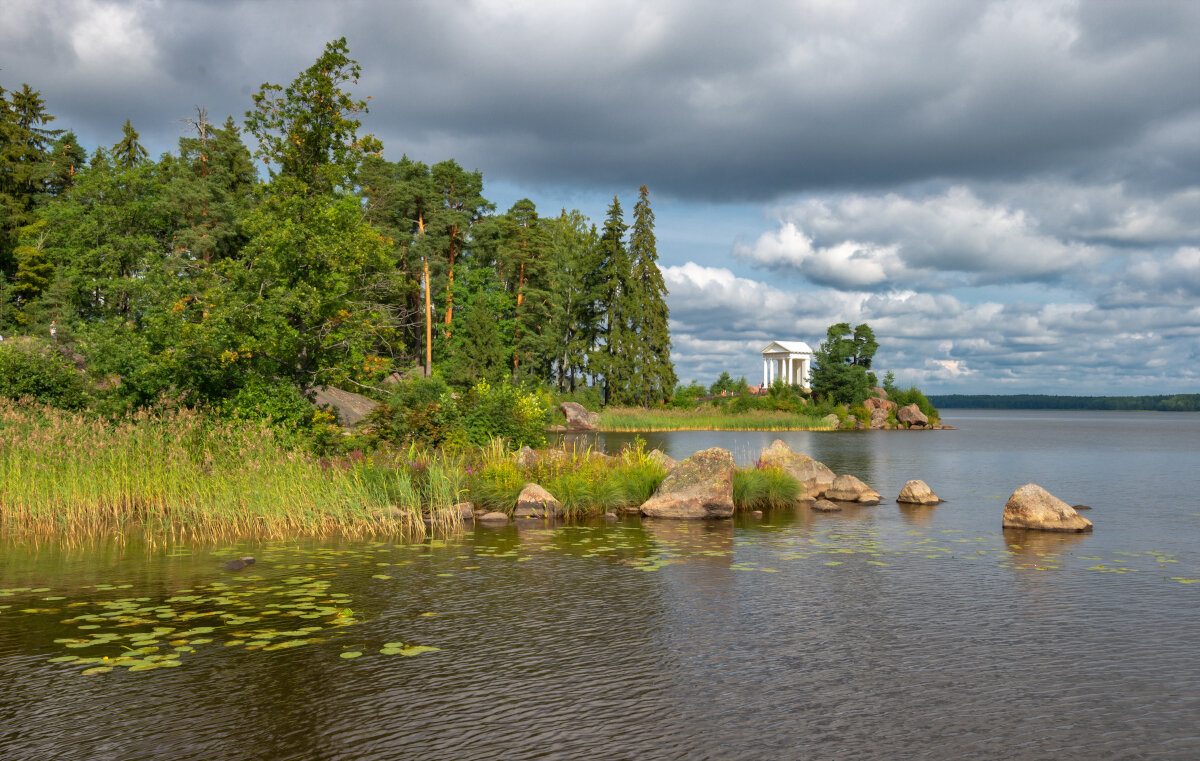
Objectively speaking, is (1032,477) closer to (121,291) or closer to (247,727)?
(247,727)

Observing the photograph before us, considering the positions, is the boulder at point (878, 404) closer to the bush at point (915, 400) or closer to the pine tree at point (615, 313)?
the bush at point (915, 400)

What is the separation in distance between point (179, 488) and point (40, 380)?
29.3 feet

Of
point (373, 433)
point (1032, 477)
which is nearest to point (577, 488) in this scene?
point (373, 433)

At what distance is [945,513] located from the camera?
19938mm

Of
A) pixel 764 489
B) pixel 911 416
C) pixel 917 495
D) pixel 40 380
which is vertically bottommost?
pixel 917 495

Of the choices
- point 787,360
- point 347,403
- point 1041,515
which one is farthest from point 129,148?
point 787,360

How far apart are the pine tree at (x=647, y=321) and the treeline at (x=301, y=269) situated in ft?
0.50

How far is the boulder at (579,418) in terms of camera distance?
203 ft

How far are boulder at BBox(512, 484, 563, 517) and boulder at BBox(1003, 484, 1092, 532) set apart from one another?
32.4 feet

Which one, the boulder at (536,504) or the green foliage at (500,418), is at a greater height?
the green foliage at (500,418)

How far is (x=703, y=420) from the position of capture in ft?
224

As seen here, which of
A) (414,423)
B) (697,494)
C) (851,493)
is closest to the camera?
(697,494)

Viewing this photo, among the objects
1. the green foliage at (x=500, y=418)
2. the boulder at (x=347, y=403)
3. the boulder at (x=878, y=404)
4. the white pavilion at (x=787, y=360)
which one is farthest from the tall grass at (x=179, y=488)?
the white pavilion at (x=787, y=360)

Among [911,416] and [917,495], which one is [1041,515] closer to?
[917,495]
